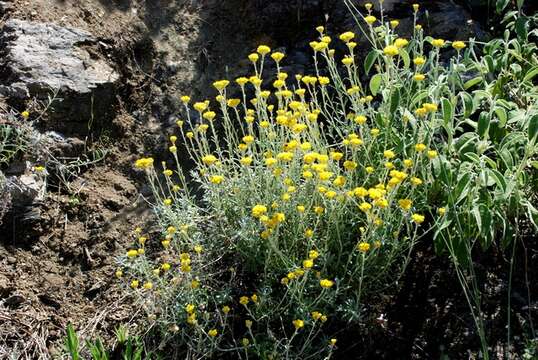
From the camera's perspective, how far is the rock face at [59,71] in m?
3.92

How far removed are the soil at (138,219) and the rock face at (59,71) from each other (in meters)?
0.10

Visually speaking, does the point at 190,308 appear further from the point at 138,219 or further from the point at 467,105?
the point at 467,105

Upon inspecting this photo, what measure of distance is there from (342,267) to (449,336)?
582 millimetres

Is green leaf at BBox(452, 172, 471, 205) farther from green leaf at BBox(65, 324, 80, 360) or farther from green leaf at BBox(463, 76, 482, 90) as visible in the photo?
green leaf at BBox(65, 324, 80, 360)

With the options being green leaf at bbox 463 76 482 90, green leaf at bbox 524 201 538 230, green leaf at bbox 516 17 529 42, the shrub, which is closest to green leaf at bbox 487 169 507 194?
the shrub

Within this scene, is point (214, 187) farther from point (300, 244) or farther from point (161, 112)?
point (161, 112)

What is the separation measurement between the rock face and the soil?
3.8 inches

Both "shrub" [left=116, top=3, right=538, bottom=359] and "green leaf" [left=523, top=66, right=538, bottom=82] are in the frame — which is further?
"green leaf" [left=523, top=66, right=538, bottom=82]

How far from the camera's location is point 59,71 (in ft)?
13.2

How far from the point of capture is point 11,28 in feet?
13.4

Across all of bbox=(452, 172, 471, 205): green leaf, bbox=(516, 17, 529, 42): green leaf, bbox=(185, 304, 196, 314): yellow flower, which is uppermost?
bbox=(516, 17, 529, 42): green leaf

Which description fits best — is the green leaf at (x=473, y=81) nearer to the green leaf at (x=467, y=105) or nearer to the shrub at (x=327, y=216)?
the shrub at (x=327, y=216)

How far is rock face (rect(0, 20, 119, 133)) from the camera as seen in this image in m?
3.92

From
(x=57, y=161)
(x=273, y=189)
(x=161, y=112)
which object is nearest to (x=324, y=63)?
(x=161, y=112)
